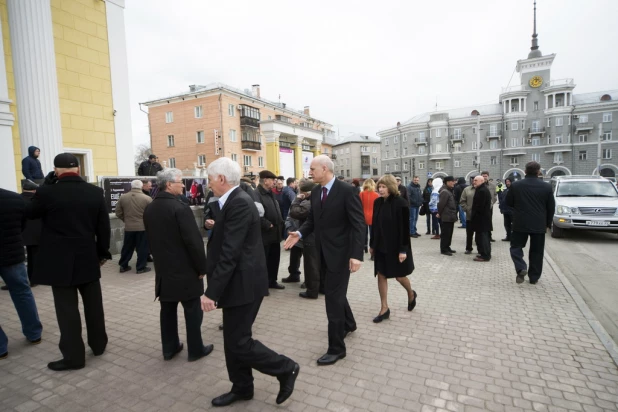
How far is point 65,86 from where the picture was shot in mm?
10875

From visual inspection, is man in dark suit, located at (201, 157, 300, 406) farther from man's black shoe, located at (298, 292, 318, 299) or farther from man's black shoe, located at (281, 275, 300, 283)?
man's black shoe, located at (281, 275, 300, 283)

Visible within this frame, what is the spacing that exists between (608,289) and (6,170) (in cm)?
1352

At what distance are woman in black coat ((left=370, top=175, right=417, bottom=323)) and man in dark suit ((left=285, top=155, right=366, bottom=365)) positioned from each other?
45.5 inches

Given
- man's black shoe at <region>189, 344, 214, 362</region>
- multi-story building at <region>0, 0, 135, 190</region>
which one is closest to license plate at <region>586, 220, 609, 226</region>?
man's black shoe at <region>189, 344, 214, 362</region>

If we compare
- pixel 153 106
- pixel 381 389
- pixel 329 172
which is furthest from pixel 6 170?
pixel 153 106

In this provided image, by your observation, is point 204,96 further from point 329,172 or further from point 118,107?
point 329,172

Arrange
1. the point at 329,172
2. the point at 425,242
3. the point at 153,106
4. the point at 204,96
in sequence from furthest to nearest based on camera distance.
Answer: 1. the point at 153,106
2. the point at 204,96
3. the point at 425,242
4. the point at 329,172

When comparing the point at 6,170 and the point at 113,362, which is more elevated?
the point at 6,170

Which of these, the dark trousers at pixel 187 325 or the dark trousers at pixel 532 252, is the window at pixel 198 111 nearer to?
the dark trousers at pixel 532 252

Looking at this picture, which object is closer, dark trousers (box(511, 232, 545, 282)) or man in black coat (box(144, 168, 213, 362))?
man in black coat (box(144, 168, 213, 362))

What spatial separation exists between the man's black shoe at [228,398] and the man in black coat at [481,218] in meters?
6.88

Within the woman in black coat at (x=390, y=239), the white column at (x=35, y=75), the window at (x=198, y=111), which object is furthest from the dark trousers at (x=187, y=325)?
the window at (x=198, y=111)

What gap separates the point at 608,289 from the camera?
5.92 meters

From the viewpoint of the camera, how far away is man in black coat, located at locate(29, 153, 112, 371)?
3350 millimetres
